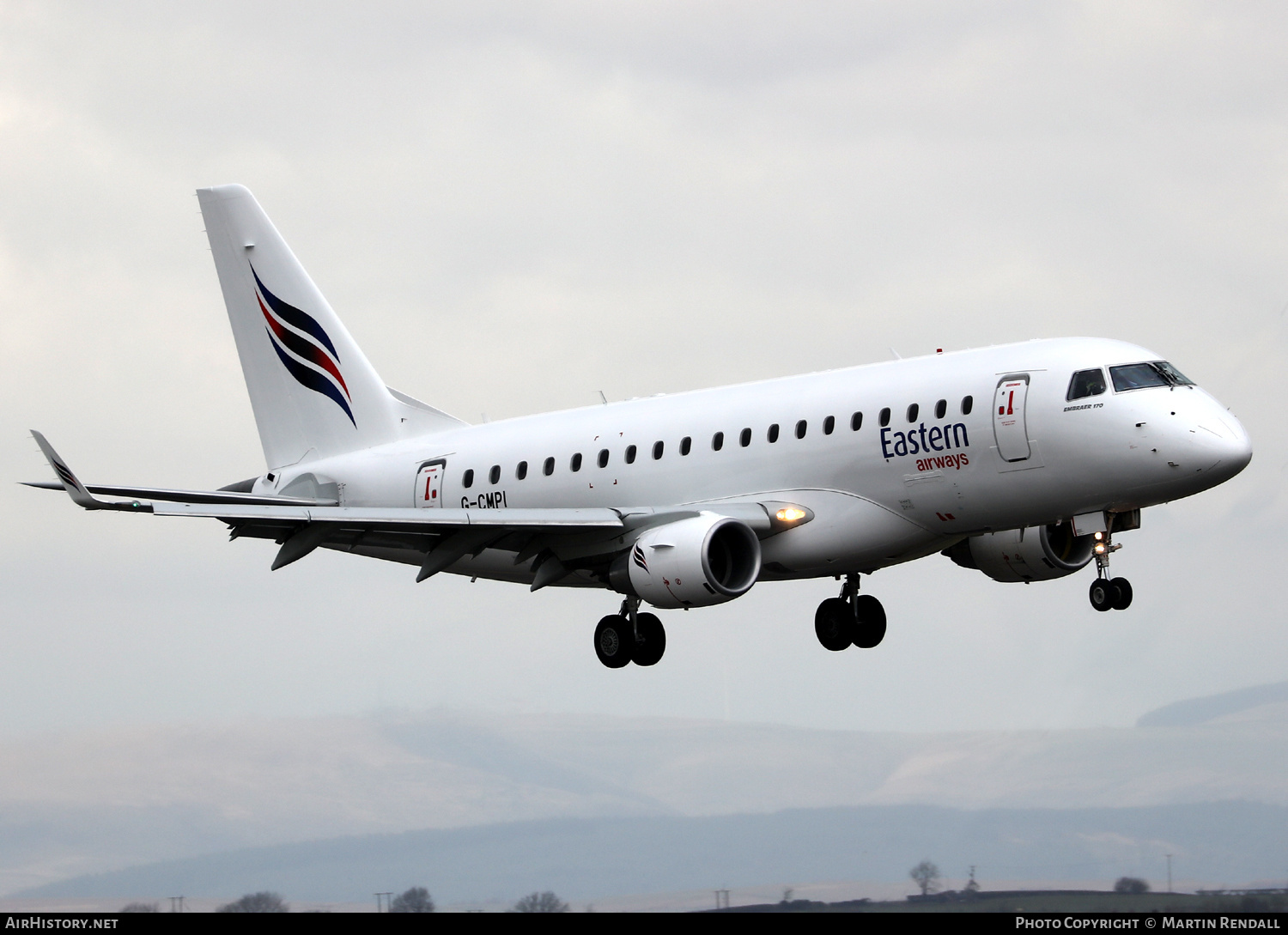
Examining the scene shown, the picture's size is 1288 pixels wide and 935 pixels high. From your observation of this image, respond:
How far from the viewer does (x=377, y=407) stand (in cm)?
4659

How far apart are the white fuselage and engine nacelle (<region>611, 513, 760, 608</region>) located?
825mm

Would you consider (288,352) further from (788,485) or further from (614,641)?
(788,485)

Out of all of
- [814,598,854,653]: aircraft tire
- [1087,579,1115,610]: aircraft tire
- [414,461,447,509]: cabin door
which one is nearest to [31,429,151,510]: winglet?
[414,461,447,509]: cabin door

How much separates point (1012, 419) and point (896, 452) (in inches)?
92.1

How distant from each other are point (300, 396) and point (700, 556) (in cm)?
1526

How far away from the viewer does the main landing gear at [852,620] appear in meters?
40.7

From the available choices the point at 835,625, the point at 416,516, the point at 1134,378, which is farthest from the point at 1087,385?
the point at 416,516

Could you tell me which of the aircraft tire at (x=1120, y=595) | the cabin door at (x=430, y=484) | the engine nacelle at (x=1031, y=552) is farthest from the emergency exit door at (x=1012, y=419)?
the cabin door at (x=430, y=484)

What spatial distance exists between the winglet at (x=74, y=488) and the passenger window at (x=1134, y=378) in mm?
17720

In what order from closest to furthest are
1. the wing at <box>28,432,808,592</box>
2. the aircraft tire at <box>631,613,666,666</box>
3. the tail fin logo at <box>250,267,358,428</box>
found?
the wing at <box>28,432,808,592</box>, the aircraft tire at <box>631,613,666,666</box>, the tail fin logo at <box>250,267,358,428</box>

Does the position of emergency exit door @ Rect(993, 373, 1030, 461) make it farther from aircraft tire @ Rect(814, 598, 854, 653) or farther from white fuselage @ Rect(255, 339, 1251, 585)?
aircraft tire @ Rect(814, 598, 854, 653)

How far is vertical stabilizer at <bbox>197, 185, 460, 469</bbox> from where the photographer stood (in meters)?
46.8
